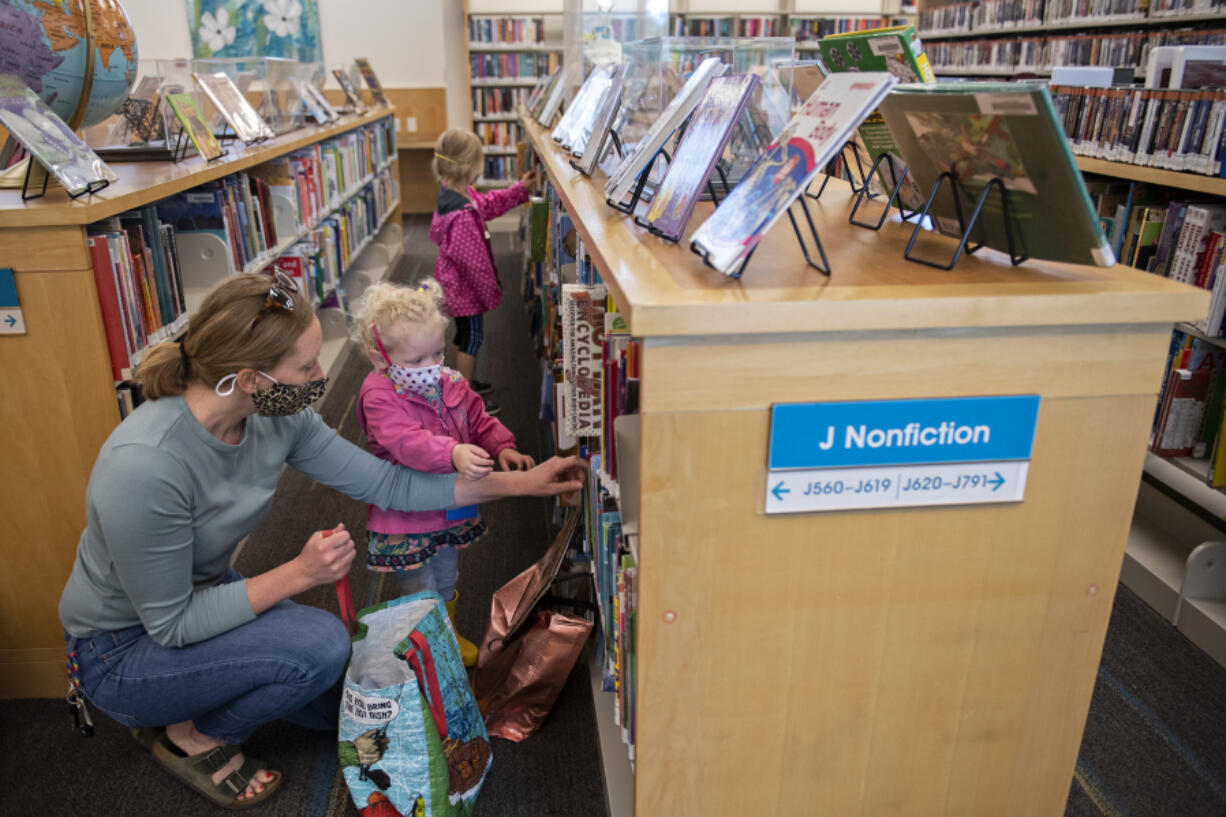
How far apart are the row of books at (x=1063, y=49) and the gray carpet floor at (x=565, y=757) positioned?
10.0ft

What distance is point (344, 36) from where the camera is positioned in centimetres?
945

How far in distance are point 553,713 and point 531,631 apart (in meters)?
0.24

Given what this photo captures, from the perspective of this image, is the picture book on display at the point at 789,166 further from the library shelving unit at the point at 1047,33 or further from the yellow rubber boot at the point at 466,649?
the library shelving unit at the point at 1047,33

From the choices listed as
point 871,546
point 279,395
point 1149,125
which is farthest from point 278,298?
point 1149,125

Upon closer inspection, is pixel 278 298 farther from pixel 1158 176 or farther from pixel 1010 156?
pixel 1158 176

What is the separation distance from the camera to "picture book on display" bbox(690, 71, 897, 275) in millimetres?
1072

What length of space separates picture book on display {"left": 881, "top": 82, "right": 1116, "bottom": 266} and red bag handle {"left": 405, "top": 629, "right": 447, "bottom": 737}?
1200 mm

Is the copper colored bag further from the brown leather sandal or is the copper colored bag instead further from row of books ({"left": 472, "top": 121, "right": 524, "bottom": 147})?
row of books ({"left": 472, "top": 121, "right": 524, "bottom": 147})

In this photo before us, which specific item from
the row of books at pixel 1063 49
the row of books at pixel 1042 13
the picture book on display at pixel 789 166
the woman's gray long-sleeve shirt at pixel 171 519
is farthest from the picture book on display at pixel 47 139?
the row of books at pixel 1063 49

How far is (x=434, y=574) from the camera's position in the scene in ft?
7.16

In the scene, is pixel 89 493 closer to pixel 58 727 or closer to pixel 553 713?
pixel 58 727

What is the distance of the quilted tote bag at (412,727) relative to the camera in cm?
163

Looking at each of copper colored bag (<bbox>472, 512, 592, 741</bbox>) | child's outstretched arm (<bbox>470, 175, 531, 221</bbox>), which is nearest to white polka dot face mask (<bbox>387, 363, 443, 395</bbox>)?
copper colored bag (<bbox>472, 512, 592, 741</bbox>)

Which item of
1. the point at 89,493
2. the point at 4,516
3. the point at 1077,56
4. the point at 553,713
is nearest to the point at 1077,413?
the point at 553,713
